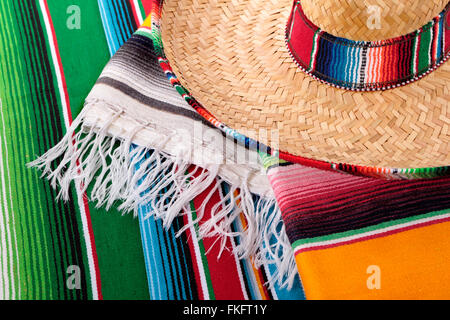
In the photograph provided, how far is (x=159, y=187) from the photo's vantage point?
3.03 ft

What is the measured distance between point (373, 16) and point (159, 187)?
0.49m

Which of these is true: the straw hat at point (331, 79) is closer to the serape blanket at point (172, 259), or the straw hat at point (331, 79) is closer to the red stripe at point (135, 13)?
the serape blanket at point (172, 259)

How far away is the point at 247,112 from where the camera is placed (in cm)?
81

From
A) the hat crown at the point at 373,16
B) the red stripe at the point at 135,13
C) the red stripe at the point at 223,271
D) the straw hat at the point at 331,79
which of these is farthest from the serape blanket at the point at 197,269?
the red stripe at the point at 135,13

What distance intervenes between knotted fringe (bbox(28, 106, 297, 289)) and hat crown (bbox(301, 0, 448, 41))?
336 mm

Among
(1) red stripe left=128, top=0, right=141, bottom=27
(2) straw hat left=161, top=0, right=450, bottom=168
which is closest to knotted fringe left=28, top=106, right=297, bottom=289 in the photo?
(2) straw hat left=161, top=0, right=450, bottom=168

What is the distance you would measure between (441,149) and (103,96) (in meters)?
0.65

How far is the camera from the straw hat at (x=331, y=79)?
72 centimetres

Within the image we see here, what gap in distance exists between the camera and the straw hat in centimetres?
72

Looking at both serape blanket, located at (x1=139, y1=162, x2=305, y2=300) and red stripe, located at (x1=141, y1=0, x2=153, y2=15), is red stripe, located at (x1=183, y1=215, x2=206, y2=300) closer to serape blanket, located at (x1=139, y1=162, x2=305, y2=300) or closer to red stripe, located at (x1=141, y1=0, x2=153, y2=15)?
serape blanket, located at (x1=139, y1=162, x2=305, y2=300)

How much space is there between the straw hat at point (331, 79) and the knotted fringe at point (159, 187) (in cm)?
17

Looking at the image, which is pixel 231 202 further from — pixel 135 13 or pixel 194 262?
pixel 135 13

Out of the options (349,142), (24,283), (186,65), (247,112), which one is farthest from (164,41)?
(24,283)

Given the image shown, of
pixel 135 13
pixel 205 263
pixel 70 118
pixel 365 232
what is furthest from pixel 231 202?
pixel 135 13
